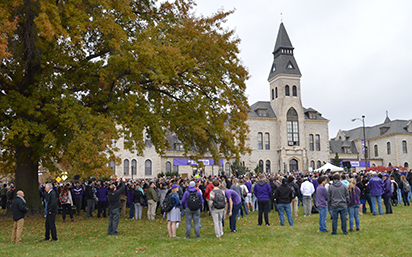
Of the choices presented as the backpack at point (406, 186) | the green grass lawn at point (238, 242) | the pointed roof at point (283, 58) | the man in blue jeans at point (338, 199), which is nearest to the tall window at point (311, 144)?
the pointed roof at point (283, 58)

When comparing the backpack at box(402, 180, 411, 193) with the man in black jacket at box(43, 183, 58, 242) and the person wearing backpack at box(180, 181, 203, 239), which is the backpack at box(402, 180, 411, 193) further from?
the man in black jacket at box(43, 183, 58, 242)

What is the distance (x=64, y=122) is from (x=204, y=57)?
760 cm

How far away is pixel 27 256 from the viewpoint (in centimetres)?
973

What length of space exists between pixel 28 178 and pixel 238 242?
12946 millimetres

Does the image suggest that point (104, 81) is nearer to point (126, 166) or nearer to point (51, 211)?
point (51, 211)

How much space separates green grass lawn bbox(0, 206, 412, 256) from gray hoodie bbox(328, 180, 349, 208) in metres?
1.00

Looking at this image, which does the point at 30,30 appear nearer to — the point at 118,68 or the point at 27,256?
the point at 118,68

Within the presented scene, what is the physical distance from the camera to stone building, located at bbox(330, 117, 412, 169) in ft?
238

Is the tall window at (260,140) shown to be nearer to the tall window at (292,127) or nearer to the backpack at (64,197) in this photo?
the tall window at (292,127)

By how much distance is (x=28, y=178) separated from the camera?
1848 centimetres

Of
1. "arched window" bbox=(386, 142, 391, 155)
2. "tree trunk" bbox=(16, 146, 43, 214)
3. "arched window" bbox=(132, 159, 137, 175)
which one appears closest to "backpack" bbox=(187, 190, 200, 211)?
"tree trunk" bbox=(16, 146, 43, 214)

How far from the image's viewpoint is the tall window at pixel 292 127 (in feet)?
217

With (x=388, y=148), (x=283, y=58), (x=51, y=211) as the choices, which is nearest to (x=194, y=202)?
(x=51, y=211)

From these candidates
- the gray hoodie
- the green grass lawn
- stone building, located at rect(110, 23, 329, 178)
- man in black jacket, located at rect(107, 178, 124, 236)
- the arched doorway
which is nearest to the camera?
the green grass lawn
